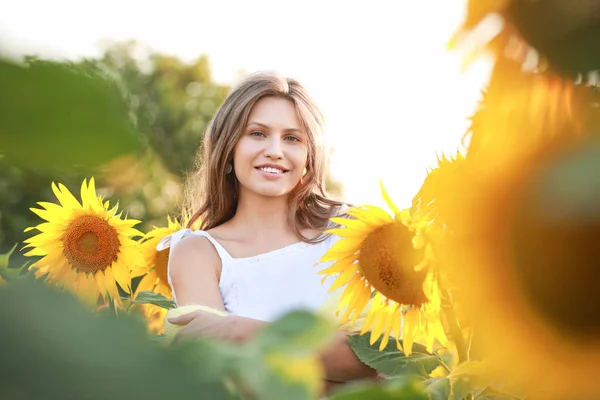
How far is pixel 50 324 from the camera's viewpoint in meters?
0.10

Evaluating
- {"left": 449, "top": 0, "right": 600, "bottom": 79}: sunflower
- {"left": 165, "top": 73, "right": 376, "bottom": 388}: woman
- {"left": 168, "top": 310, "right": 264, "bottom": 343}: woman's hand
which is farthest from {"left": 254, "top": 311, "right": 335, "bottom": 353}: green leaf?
{"left": 165, "top": 73, "right": 376, "bottom": 388}: woman

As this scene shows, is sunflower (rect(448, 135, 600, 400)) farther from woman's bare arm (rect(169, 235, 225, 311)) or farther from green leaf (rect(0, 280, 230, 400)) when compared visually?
woman's bare arm (rect(169, 235, 225, 311))

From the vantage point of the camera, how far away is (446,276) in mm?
434

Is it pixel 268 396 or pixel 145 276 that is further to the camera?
pixel 145 276

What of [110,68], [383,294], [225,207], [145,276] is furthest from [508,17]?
[225,207]

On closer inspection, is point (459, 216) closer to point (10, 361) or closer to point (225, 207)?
point (10, 361)

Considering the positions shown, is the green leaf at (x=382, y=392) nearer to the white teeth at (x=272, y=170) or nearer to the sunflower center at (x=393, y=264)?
the sunflower center at (x=393, y=264)

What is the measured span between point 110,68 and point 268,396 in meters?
0.06

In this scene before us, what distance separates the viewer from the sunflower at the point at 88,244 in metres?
1.38

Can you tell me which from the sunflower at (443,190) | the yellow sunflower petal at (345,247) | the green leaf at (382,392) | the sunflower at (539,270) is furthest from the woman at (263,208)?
the green leaf at (382,392)

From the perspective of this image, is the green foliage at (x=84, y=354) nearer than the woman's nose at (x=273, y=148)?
Yes

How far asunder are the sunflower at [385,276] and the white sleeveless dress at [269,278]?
105cm

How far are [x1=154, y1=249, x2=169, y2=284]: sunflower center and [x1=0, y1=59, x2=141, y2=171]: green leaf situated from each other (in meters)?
1.46

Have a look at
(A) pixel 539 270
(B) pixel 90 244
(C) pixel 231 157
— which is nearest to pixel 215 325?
(A) pixel 539 270
